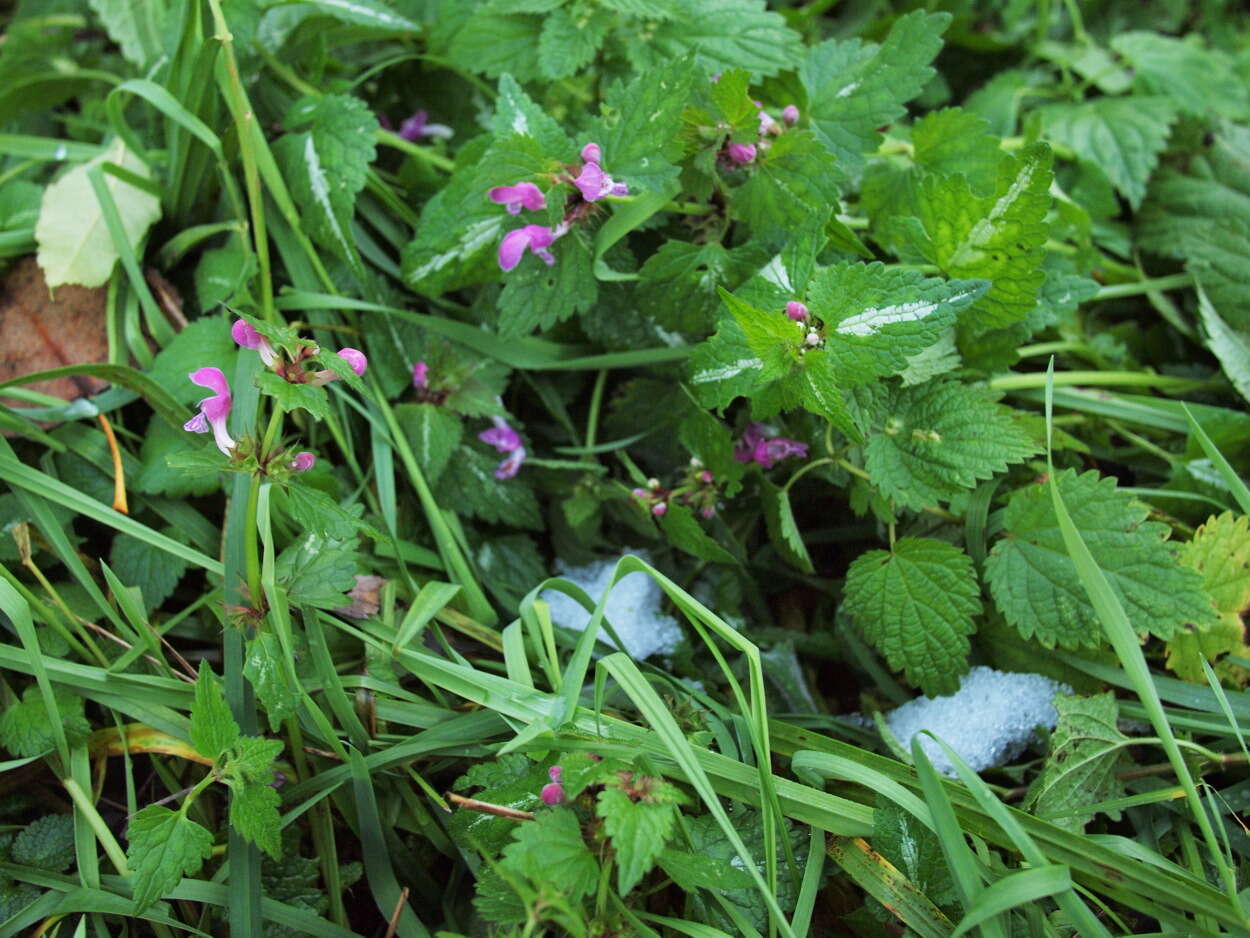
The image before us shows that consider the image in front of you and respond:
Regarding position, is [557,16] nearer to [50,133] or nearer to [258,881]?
[50,133]

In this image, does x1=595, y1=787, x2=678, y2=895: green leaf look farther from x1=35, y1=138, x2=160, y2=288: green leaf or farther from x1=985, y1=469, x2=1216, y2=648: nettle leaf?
x1=35, y1=138, x2=160, y2=288: green leaf

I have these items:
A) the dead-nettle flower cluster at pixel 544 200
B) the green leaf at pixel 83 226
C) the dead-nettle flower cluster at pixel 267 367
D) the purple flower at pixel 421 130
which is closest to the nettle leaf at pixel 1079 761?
the dead-nettle flower cluster at pixel 544 200

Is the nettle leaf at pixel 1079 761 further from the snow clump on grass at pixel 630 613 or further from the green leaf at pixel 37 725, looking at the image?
the green leaf at pixel 37 725

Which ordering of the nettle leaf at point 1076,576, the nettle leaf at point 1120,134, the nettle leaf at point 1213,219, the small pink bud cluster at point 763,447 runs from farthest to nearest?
1. the nettle leaf at point 1120,134
2. the nettle leaf at point 1213,219
3. the small pink bud cluster at point 763,447
4. the nettle leaf at point 1076,576

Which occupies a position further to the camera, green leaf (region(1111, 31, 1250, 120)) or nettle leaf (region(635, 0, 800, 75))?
green leaf (region(1111, 31, 1250, 120))

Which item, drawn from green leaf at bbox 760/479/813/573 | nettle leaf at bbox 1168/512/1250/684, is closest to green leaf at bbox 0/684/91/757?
green leaf at bbox 760/479/813/573

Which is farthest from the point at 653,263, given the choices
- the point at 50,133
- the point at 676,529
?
the point at 50,133

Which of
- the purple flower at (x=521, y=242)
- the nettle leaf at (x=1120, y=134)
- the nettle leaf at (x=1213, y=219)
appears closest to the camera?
the purple flower at (x=521, y=242)
